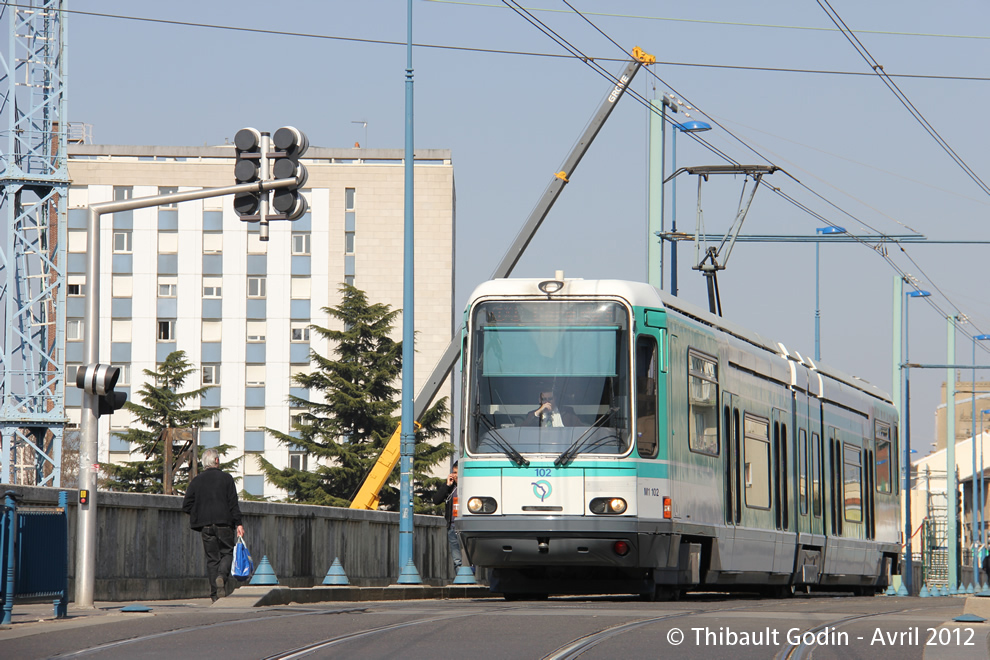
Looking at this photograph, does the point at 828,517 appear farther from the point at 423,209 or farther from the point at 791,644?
the point at 423,209

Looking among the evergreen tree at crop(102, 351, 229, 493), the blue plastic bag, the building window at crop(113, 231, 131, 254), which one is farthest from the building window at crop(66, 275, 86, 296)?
the blue plastic bag

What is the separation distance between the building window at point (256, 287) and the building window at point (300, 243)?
8.16 feet

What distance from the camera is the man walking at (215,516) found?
50.1 feet

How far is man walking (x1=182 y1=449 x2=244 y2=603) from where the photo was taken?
601 inches

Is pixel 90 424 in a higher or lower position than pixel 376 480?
higher

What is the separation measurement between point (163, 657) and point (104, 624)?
116 inches

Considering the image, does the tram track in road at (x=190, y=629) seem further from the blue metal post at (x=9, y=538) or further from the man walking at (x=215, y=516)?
the man walking at (x=215, y=516)

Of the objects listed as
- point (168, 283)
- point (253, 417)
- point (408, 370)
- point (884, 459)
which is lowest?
point (884, 459)

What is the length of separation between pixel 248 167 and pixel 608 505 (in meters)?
5.00

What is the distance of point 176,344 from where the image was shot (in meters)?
89.4

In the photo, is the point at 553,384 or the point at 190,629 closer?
the point at 190,629

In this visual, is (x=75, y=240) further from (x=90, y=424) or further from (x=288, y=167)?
(x=90, y=424)

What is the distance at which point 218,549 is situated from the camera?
609 inches

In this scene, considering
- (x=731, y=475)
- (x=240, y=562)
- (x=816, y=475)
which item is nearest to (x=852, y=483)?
(x=816, y=475)
